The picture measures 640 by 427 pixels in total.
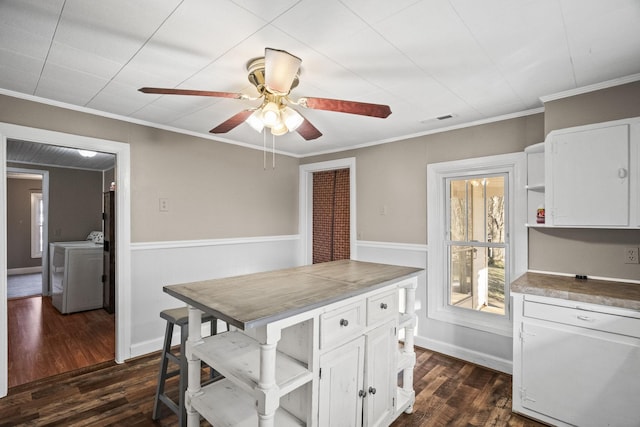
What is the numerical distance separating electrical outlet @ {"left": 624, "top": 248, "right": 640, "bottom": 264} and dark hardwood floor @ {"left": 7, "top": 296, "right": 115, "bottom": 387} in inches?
174

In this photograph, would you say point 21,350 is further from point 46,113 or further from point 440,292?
point 440,292

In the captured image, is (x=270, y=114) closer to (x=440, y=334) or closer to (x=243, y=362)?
(x=243, y=362)

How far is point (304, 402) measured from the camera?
5.10 ft

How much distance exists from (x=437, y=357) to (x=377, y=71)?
9.12ft

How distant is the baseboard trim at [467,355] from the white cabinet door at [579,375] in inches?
27.1

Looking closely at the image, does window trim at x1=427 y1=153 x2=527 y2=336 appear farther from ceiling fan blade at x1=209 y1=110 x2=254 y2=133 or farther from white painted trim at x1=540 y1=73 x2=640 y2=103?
ceiling fan blade at x1=209 y1=110 x2=254 y2=133

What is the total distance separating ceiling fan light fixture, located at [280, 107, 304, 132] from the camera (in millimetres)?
1899

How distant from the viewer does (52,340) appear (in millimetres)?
3498

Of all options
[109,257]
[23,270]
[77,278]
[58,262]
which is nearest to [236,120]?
[109,257]

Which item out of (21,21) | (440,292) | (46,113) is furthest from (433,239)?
(46,113)

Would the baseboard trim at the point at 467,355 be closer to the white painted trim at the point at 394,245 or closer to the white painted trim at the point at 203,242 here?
the white painted trim at the point at 394,245

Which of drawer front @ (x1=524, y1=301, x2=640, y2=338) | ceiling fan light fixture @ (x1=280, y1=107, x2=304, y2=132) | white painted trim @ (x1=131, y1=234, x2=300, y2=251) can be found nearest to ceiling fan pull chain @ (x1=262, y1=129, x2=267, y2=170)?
white painted trim @ (x1=131, y1=234, x2=300, y2=251)

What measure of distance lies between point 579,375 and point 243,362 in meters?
2.10

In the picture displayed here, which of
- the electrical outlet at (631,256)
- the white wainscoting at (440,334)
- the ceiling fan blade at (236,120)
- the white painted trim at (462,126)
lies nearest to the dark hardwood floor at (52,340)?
the ceiling fan blade at (236,120)
